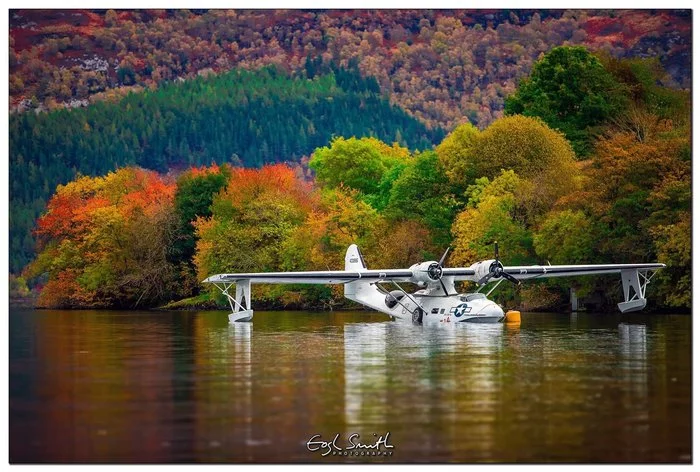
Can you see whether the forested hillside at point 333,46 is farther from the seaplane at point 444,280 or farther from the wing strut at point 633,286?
the seaplane at point 444,280

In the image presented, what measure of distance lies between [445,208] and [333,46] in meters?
13.7

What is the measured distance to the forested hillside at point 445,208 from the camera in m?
73.8

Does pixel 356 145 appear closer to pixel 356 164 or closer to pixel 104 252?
pixel 356 164

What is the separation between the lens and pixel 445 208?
8925 cm

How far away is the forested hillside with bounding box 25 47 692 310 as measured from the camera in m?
73.8

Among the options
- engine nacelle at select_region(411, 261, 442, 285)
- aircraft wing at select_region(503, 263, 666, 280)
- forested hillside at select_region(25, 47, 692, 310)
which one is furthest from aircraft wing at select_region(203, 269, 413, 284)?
forested hillside at select_region(25, 47, 692, 310)

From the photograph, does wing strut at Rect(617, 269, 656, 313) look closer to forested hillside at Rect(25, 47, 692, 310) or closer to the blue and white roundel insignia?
forested hillside at Rect(25, 47, 692, 310)

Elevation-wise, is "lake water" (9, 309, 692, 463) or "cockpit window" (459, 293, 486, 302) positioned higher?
"cockpit window" (459, 293, 486, 302)

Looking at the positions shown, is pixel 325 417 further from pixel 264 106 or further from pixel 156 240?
pixel 264 106

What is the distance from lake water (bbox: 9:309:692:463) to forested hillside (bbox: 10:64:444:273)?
2129 inches

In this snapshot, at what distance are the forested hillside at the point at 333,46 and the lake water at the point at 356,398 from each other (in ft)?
126

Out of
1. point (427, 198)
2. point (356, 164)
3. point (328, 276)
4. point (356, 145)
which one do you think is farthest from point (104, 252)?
point (328, 276)

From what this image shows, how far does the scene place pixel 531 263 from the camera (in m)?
81.7

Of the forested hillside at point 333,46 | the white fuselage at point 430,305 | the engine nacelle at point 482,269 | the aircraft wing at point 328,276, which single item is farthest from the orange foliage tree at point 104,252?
the engine nacelle at point 482,269
